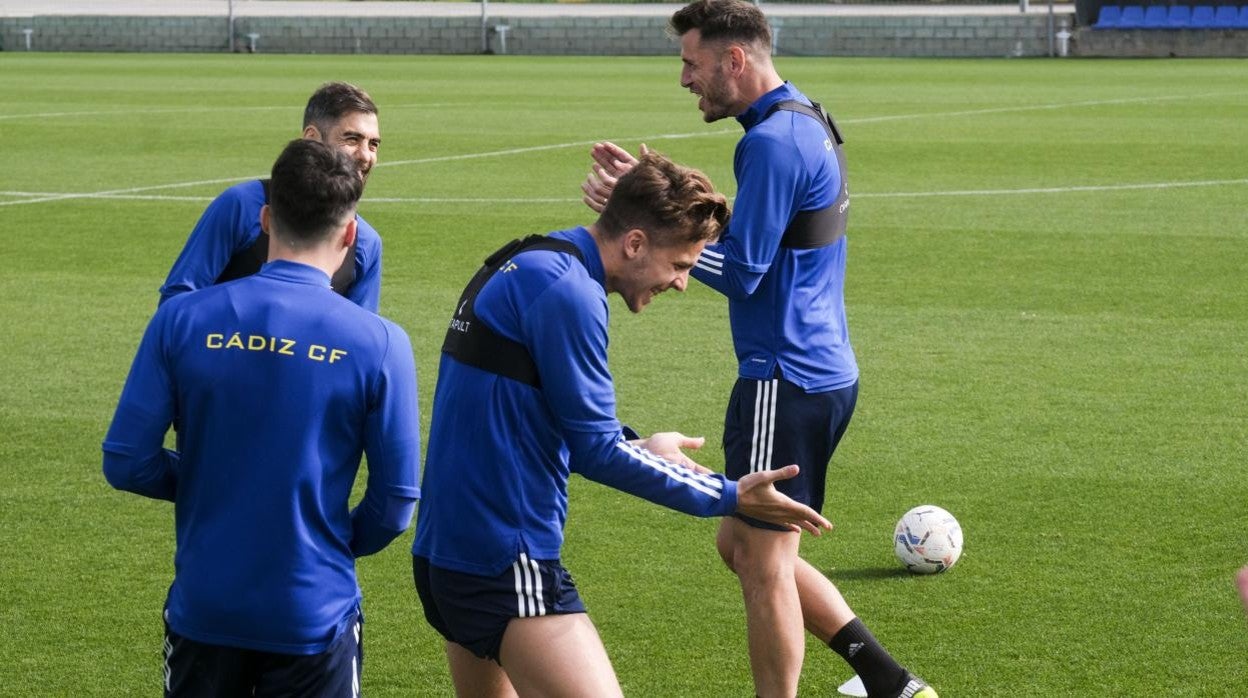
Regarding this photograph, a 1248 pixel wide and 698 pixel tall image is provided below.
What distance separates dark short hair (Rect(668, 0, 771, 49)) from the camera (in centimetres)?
552

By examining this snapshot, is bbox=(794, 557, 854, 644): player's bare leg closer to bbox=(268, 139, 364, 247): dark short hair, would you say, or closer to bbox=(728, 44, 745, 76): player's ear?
bbox=(728, 44, 745, 76): player's ear

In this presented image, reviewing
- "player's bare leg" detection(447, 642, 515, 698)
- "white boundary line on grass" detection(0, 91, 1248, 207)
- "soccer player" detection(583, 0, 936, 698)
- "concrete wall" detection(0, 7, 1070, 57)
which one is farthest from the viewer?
"concrete wall" detection(0, 7, 1070, 57)

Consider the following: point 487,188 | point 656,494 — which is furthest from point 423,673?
point 487,188

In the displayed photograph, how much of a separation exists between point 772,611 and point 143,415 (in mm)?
2364

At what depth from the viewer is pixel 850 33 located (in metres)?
37.0

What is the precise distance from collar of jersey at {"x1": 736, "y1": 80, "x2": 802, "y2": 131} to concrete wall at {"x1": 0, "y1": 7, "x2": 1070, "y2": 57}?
104 ft

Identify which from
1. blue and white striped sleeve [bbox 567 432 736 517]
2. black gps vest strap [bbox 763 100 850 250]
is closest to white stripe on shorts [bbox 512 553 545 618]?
blue and white striped sleeve [bbox 567 432 736 517]

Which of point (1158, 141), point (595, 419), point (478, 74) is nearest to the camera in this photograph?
point (595, 419)

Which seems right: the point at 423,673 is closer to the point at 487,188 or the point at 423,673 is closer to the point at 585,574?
the point at 585,574

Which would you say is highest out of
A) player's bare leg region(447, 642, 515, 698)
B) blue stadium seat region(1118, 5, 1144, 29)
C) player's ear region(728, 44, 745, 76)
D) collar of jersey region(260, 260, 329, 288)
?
player's ear region(728, 44, 745, 76)

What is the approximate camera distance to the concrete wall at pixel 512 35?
36.3 m

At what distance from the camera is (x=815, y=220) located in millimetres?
5504

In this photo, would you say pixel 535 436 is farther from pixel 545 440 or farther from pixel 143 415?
pixel 143 415

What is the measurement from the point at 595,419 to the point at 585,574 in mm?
2823
